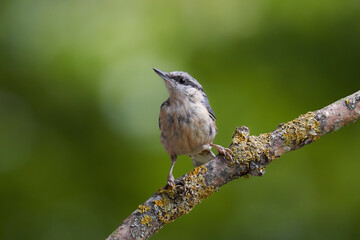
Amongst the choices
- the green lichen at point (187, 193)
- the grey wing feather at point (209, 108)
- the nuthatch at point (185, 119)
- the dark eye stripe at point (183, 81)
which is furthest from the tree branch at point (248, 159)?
the dark eye stripe at point (183, 81)

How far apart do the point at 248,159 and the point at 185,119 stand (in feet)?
3.54

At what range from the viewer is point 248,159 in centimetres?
302

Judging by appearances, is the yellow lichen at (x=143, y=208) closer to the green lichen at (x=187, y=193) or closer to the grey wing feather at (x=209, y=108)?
the green lichen at (x=187, y=193)

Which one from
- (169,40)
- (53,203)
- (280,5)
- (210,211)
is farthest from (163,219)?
(280,5)

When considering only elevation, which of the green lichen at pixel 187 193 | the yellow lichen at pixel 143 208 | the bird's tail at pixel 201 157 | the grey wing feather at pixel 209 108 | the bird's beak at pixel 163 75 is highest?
the bird's beak at pixel 163 75

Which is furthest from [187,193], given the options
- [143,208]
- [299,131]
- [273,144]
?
[299,131]

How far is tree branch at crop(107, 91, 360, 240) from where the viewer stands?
298 centimetres

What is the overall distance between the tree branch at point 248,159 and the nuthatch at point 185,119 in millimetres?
892

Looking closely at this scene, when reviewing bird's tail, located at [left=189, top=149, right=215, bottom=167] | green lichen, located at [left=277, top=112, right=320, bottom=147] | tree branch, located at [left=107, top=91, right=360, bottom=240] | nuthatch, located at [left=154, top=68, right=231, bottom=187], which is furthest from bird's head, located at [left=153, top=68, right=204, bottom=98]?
green lichen, located at [left=277, top=112, right=320, bottom=147]

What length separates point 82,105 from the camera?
435 cm

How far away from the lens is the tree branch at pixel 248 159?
298cm

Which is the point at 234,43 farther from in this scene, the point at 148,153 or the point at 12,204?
the point at 12,204

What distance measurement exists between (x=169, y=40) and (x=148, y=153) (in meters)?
1.11

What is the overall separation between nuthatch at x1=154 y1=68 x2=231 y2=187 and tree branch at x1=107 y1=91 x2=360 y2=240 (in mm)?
892
